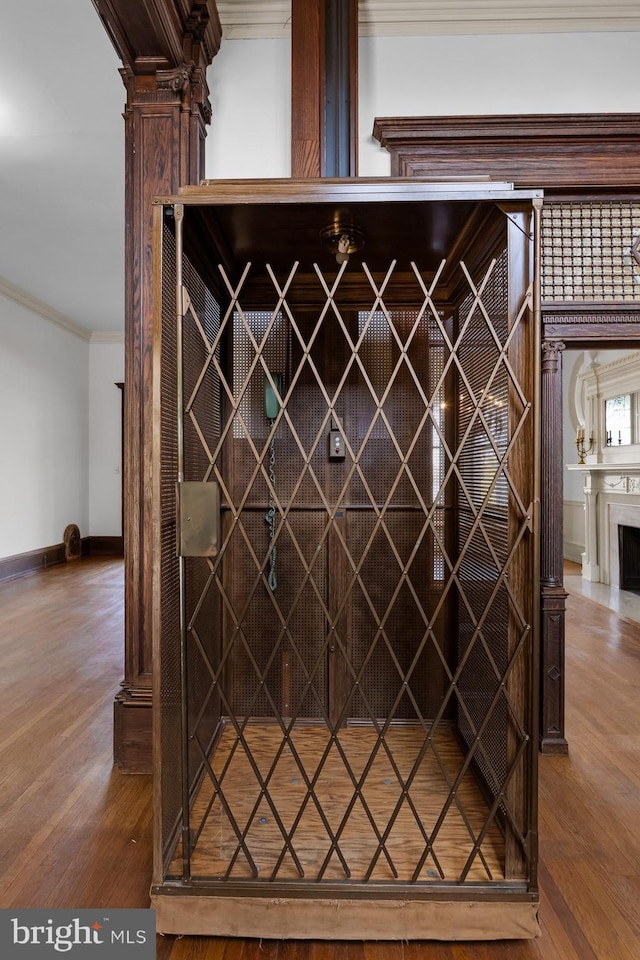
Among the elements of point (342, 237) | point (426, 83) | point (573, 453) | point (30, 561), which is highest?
point (426, 83)

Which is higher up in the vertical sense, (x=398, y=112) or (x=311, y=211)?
(x=398, y=112)

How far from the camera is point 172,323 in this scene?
1642mm

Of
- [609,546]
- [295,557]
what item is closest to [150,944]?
[295,557]

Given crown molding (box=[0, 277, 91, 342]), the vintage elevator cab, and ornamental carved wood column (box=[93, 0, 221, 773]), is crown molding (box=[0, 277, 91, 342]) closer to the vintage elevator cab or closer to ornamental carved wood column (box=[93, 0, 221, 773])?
ornamental carved wood column (box=[93, 0, 221, 773])

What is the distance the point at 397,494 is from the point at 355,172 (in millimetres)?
1373

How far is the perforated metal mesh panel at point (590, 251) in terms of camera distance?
2357 millimetres

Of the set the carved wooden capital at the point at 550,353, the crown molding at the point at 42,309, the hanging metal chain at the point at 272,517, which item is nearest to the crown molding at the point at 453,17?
the carved wooden capital at the point at 550,353

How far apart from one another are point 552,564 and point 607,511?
443 cm

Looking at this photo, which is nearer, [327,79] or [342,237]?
[342,237]

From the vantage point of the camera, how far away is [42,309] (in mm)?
6664

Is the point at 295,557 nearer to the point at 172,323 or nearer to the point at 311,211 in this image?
the point at 172,323

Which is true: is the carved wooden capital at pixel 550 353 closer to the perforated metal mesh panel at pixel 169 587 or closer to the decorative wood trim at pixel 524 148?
the decorative wood trim at pixel 524 148

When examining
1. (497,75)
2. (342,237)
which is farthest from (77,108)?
(342,237)

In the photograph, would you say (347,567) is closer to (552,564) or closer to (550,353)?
(552,564)
